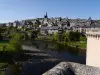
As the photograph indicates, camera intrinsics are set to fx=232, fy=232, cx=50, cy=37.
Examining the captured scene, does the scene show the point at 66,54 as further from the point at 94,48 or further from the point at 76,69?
the point at 76,69

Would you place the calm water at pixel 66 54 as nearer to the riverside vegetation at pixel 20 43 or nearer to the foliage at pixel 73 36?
the riverside vegetation at pixel 20 43

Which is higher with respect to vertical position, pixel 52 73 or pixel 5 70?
pixel 52 73

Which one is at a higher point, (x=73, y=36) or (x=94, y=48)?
(x=94, y=48)

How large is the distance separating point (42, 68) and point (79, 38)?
50.0m

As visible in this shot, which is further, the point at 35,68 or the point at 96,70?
the point at 35,68

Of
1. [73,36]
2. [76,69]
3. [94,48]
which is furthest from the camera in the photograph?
[73,36]

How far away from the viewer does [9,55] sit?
3778 centimetres

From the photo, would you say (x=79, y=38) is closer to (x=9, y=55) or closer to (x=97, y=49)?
(x=9, y=55)

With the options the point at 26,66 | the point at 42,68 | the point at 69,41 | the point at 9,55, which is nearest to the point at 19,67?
the point at 26,66

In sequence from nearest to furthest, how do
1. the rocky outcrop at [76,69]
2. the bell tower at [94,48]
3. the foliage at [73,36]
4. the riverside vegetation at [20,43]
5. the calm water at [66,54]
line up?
the rocky outcrop at [76,69] → the bell tower at [94,48] → the riverside vegetation at [20,43] → the calm water at [66,54] → the foliage at [73,36]

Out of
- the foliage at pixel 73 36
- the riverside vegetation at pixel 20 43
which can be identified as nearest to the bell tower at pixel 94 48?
the riverside vegetation at pixel 20 43

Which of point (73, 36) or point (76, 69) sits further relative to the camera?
point (73, 36)

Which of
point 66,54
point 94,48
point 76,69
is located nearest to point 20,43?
point 66,54

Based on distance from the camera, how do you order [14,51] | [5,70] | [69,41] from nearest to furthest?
[5,70] → [14,51] → [69,41]
